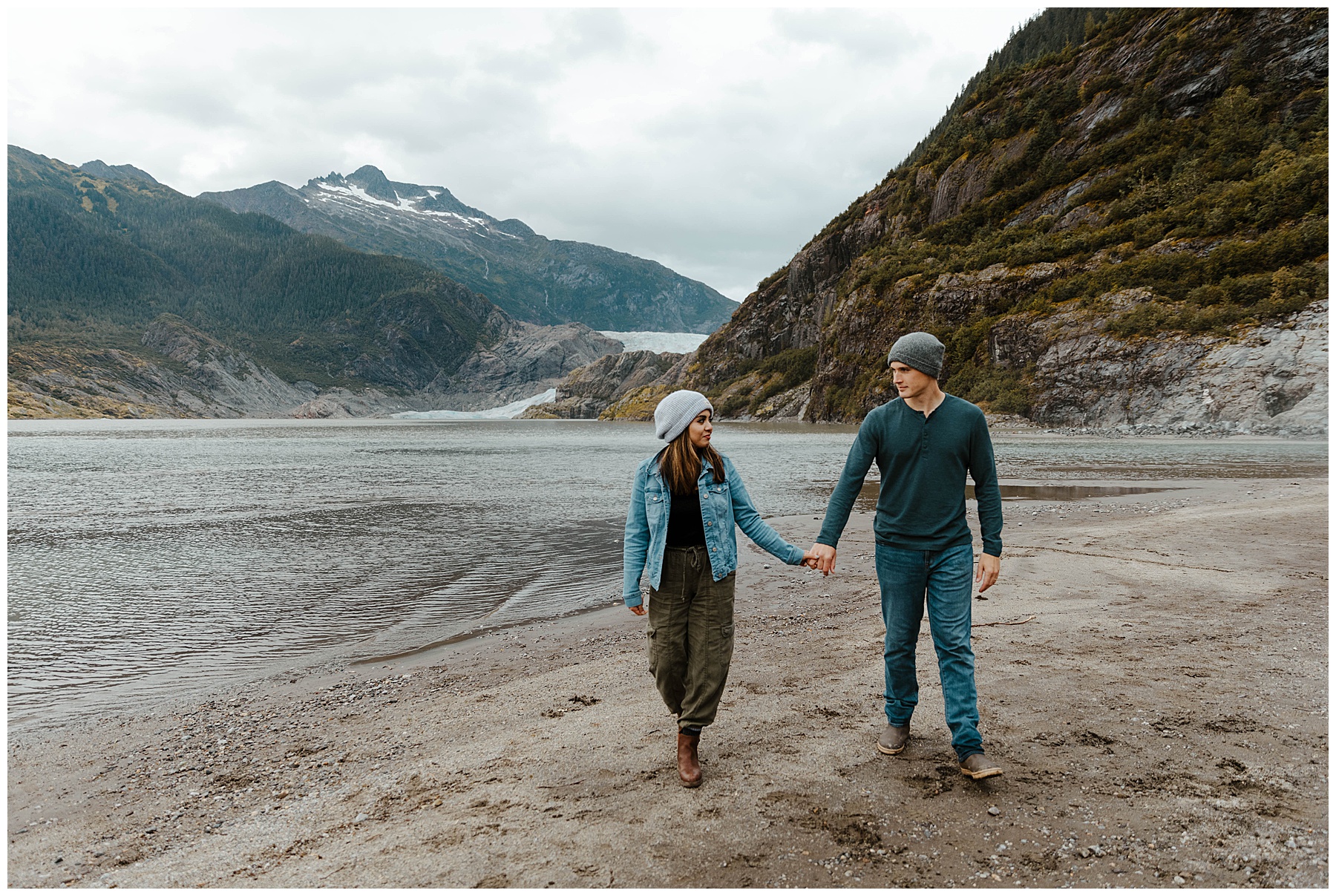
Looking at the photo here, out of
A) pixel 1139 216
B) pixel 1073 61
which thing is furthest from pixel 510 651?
pixel 1073 61

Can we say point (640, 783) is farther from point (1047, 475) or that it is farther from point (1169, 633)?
point (1047, 475)

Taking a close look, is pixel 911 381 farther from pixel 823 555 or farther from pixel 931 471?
pixel 823 555

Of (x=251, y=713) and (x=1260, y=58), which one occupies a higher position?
(x=1260, y=58)

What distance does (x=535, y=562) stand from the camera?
14758 mm

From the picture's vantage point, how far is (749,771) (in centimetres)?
468

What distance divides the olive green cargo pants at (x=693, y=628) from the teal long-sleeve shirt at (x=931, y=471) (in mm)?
977

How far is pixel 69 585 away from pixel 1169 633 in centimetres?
1754

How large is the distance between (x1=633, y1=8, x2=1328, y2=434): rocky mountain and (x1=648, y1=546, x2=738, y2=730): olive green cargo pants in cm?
5611

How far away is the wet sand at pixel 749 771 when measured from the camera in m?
3.67

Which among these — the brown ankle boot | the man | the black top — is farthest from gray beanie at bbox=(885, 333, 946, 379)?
the brown ankle boot

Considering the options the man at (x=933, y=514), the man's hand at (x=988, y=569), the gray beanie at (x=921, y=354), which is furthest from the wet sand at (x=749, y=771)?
the gray beanie at (x=921, y=354)

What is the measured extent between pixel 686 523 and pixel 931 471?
168 centimetres

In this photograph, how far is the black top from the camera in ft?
15.4

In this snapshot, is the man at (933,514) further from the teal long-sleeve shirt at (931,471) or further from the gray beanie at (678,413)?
the gray beanie at (678,413)
